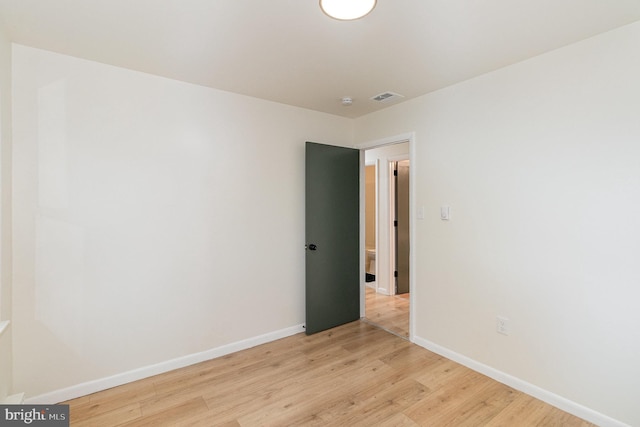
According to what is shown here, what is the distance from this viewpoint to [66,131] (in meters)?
2.21

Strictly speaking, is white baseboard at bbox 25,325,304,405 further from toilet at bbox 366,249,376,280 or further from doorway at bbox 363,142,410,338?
toilet at bbox 366,249,376,280

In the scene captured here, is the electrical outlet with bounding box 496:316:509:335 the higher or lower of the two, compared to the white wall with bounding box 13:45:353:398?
lower

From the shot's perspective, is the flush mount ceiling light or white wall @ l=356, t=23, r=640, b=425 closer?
the flush mount ceiling light

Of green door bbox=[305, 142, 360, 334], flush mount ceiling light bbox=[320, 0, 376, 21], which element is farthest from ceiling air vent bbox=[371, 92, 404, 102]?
flush mount ceiling light bbox=[320, 0, 376, 21]

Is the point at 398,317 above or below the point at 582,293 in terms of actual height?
below

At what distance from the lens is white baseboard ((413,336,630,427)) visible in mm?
1942

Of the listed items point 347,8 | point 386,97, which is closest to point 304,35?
point 347,8

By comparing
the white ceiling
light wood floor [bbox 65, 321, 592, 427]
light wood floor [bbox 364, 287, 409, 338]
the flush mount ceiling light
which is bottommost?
light wood floor [bbox 65, 321, 592, 427]

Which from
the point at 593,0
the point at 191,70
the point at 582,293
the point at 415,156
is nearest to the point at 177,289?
the point at 191,70

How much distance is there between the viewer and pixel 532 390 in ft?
7.36

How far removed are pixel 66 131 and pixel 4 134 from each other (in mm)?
361

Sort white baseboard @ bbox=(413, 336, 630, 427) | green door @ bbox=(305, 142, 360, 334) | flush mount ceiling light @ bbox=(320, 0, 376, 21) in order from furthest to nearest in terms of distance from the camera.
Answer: green door @ bbox=(305, 142, 360, 334), white baseboard @ bbox=(413, 336, 630, 427), flush mount ceiling light @ bbox=(320, 0, 376, 21)

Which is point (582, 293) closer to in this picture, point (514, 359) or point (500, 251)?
point (500, 251)

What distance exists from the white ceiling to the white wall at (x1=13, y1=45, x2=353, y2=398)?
36 centimetres
